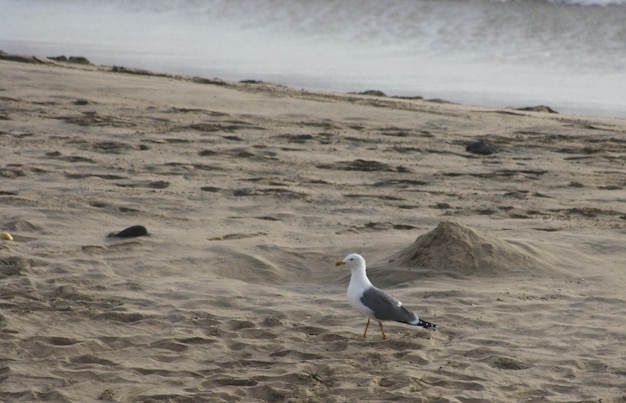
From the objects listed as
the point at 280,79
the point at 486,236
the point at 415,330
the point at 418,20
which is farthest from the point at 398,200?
the point at 418,20

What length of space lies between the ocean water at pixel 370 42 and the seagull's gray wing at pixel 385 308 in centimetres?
978

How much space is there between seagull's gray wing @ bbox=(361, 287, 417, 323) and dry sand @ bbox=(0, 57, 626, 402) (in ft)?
0.57

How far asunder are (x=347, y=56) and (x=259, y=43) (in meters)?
2.59

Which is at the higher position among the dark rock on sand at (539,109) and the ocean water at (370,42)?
the ocean water at (370,42)

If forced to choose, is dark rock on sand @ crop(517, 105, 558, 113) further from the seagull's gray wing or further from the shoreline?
the seagull's gray wing

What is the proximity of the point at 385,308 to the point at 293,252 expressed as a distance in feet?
5.45

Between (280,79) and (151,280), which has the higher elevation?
(280,79)

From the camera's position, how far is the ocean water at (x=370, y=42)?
16.3 m

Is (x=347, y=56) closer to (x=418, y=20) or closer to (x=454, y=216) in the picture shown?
(x=418, y=20)

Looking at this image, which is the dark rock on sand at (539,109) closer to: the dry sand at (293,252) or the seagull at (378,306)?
the dry sand at (293,252)

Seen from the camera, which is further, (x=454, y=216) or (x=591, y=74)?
(x=591, y=74)

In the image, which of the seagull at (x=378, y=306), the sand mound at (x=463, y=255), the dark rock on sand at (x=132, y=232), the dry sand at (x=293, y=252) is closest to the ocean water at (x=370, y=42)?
the dry sand at (x=293, y=252)

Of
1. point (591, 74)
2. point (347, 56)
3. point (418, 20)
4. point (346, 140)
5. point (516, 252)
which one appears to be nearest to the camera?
point (516, 252)

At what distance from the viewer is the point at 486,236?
6703mm
